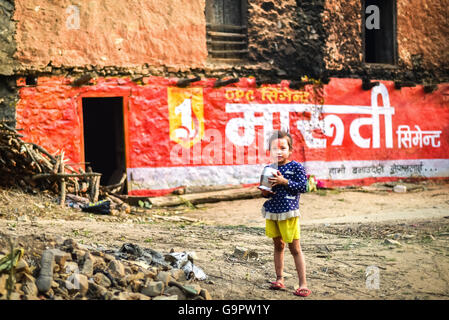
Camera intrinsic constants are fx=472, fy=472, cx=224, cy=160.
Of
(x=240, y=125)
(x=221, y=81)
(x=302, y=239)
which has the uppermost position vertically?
(x=221, y=81)

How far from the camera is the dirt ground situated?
11.9ft

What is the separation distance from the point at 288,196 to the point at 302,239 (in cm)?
239

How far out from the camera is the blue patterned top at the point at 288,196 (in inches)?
136

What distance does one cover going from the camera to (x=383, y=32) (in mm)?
13195

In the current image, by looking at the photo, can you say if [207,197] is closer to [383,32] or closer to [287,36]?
[287,36]

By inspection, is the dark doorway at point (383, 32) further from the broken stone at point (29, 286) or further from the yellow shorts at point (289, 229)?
the broken stone at point (29, 286)

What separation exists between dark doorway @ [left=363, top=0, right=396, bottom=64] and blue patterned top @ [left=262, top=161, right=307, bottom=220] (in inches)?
408

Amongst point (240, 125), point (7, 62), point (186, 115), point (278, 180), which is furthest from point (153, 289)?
point (240, 125)

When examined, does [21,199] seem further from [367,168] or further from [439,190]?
[439,190]

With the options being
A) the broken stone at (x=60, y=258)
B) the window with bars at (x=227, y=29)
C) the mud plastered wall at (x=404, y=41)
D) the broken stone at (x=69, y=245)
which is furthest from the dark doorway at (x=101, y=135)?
the broken stone at (x=60, y=258)

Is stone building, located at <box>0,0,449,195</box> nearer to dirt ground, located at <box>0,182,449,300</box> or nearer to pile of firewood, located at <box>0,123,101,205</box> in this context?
pile of firewood, located at <box>0,123,101,205</box>

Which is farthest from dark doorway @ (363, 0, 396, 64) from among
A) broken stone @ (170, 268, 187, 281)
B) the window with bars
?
broken stone @ (170, 268, 187, 281)

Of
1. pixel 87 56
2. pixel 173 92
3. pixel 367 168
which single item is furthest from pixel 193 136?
pixel 367 168

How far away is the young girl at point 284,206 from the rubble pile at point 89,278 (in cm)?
65
